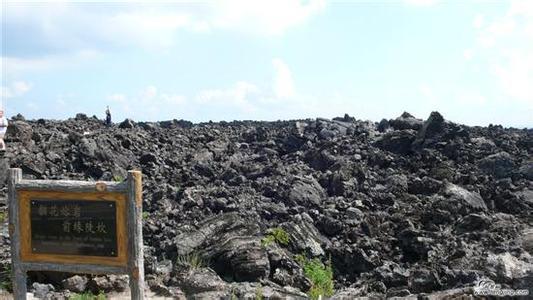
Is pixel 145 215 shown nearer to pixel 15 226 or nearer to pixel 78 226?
pixel 15 226

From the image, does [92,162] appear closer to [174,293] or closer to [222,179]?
[222,179]

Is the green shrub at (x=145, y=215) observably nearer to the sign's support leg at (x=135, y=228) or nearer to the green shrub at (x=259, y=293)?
the green shrub at (x=259, y=293)

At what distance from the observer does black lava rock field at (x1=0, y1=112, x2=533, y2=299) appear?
10.6 meters

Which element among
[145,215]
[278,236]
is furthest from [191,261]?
[145,215]

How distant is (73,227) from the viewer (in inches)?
272

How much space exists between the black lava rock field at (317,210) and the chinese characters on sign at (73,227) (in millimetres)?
2835

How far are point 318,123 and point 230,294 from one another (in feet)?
89.3

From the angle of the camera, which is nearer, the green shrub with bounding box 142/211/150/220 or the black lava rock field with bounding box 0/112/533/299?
the black lava rock field with bounding box 0/112/533/299

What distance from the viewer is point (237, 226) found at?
508 inches

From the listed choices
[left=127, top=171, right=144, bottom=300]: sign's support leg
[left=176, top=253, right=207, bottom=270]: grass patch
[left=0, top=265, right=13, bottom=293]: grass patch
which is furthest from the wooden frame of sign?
[left=176, top=253, right=207, bottom=270]: grass patch

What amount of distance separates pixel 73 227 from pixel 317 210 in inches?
401

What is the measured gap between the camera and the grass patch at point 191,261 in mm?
11387

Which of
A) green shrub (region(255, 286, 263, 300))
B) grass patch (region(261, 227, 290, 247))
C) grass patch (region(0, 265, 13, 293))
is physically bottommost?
green shrub (region(255, 286, 263, 300))

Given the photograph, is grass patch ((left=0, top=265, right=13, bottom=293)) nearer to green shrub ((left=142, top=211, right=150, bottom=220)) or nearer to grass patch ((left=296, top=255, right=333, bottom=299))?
green shrub ((left=142, top=211, right=150, bottom=220))
